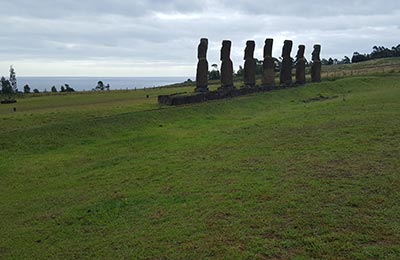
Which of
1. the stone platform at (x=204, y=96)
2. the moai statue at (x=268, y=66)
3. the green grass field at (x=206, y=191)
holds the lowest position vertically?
the green grass field at (x=206, y=191)

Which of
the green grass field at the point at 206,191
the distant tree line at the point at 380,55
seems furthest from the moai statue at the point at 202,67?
the distant tree line at the point at 380,55

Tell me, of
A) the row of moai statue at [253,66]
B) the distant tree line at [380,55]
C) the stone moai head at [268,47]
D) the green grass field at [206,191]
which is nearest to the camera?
the green grass field at [206,191]

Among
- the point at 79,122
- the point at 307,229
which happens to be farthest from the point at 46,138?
the point at 307,229

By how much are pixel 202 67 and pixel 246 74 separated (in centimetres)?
442

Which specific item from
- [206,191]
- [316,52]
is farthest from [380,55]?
[206,191]

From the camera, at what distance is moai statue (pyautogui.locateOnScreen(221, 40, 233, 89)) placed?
80.2ft

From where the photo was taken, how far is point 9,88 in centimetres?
3869

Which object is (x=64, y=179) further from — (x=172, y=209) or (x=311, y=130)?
(x=311, y=130)

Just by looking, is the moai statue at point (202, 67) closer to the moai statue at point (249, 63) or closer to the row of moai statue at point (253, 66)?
the row of moai statue at point (253, 66)

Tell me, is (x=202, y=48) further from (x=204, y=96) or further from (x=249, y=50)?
(x=249, y=50)

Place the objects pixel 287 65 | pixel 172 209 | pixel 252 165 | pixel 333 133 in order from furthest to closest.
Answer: pixel 287 65, pixel 333 133, pixel 252 165, pixel 172 209

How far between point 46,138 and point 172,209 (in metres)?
8.26

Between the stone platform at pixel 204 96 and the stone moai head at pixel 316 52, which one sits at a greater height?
the stone moai head at pixel 316 52

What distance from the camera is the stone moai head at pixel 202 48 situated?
2297 cm
